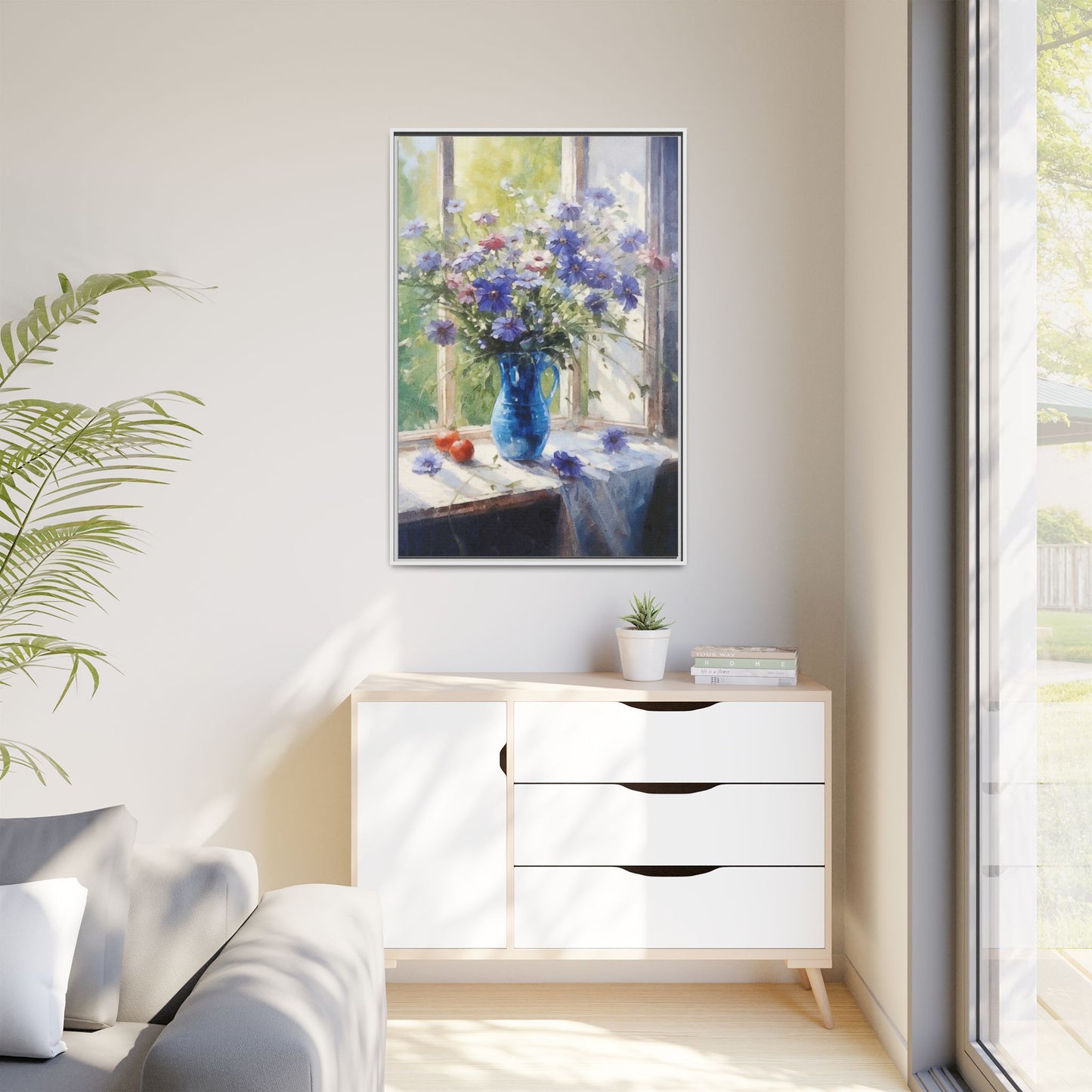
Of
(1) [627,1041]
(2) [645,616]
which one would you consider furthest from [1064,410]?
(1) [627,1041]

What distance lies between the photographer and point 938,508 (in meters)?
2.07

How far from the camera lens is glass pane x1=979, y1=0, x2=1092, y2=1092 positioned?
62.2 inches

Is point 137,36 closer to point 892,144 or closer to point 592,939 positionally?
point 892,144

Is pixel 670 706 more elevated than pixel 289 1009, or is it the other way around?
pixel 670 706

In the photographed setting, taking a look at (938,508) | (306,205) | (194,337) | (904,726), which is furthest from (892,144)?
(194,337)

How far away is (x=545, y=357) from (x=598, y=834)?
1250 mm

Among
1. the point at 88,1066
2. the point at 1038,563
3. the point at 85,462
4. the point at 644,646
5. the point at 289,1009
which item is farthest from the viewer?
the point at 85,462

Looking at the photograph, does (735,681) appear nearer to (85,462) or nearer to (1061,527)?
(1061,527)

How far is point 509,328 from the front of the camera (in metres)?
2.61

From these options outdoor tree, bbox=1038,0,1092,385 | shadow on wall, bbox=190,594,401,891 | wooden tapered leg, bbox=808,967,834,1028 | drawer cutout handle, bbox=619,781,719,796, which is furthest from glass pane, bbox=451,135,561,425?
wooden tapered leg, bbox=808,967,834,1028

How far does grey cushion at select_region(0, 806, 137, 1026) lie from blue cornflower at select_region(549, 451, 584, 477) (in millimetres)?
1394

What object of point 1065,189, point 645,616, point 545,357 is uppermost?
point 1065,189

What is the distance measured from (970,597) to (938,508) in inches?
8.1

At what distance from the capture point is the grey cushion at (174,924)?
1587 millimetres
